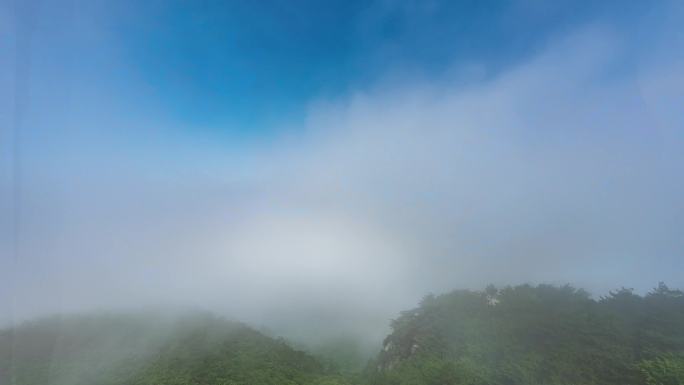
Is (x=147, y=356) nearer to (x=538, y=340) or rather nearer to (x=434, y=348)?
(x=434, y=348)

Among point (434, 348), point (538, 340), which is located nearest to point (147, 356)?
point (434, 348)

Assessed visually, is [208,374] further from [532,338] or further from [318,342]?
[318,342]

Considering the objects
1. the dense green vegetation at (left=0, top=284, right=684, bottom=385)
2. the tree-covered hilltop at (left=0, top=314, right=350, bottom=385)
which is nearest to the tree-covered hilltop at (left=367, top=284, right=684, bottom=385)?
the dense green vegetation at (left=0, top=284, right=684, bottom=385)

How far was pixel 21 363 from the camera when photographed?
39688 millimetres

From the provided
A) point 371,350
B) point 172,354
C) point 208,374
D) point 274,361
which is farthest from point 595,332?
point 371,350

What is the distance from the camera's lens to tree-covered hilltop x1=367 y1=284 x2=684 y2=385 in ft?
117

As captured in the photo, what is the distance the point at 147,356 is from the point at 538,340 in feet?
152

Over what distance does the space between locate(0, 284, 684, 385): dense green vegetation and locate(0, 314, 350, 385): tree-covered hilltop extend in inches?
5.4

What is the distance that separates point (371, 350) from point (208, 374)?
2484 inches

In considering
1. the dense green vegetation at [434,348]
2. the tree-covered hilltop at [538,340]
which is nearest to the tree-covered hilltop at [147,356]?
the dense green vegetation at [434,348]

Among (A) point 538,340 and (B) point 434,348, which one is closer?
(A) point 538,340

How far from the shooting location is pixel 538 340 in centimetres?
4359

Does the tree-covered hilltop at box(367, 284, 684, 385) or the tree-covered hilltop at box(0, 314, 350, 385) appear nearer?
the tree-covered hilltop at box(0, 314, 350, 385)

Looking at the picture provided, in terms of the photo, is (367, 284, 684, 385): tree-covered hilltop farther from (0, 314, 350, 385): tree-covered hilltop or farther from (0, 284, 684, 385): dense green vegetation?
(0, 314, 350, 385): tree-covered hilltop
